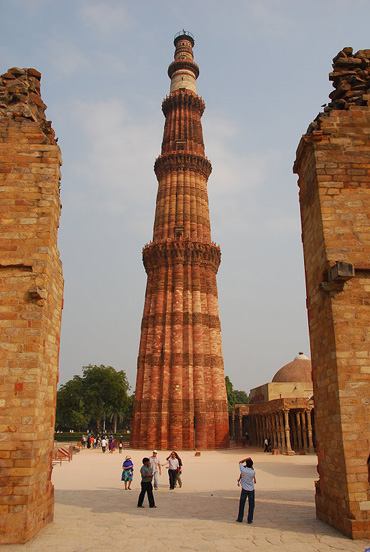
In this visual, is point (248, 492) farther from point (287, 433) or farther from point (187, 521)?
point (287, 433)

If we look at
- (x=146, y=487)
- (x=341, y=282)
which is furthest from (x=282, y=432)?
(x=341, y=282)

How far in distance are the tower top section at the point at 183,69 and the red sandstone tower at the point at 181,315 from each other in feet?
5.36

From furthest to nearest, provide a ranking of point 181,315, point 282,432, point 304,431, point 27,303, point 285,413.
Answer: point 181,315 → point 304,431 → point 282,432 → point 285,413 → point 27,303

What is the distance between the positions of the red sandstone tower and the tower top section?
1.63m

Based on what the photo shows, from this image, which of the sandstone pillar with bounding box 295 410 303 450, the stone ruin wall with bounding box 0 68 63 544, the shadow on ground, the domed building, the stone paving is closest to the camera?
the stone paving

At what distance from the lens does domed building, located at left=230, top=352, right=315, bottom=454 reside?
919 inches

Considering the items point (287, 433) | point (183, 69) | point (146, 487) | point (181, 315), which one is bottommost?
point (146, 487)

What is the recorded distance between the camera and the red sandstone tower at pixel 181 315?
86.0 ft

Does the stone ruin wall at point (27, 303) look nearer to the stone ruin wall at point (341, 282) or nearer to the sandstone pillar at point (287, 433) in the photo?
the stone ruin wall at point (341, 282)

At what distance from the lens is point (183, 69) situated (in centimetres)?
3644

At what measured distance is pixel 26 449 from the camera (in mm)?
6711

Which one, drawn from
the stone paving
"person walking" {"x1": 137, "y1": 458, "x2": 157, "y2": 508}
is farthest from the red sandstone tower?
"person walking" {"x1": 137, "y1": 458, "x2": 157, "y2": 508}

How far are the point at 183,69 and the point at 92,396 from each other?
34.3 meters

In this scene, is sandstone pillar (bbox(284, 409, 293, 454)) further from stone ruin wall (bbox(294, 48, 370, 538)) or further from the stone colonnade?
stone ruin wall (bbox(294, 48, 370, 538))
